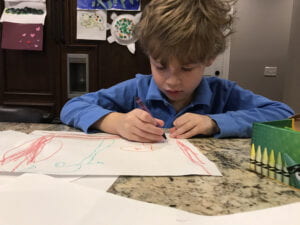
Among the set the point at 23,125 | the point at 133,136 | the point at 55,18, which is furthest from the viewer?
the point at 55,18

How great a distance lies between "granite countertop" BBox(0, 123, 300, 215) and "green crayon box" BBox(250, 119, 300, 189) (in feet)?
0.04

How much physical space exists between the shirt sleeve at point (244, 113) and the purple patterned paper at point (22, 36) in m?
1.47

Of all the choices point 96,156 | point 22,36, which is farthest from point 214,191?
point 22,36

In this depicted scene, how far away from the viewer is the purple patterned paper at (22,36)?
1906 mm

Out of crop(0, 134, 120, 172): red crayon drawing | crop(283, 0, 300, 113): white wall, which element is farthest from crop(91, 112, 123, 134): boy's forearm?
crop(283, 0, 300, 113): white wall

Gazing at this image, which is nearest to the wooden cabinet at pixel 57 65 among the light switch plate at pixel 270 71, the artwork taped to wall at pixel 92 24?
the artwork taped to wall at pixel 92 24

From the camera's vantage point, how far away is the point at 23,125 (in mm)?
743

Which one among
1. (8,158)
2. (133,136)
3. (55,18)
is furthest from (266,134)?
(55,18)

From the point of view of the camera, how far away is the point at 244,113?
757 millimetres

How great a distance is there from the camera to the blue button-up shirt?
0.70 m

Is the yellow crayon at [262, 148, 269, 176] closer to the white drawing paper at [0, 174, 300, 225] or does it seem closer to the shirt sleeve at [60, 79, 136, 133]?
the white drawing paper at [0, 174, 300, 225]

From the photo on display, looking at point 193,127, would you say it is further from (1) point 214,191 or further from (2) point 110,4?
(2) point 110,4

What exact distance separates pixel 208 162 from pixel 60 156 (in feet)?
0.83

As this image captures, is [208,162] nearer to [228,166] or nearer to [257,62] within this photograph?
[228,166]
